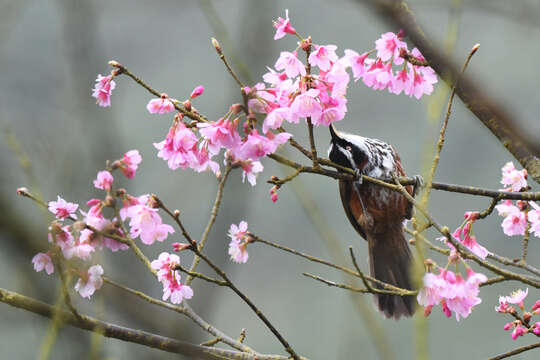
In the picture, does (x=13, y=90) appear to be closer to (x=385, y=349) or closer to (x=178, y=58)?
(x=385, y=349)

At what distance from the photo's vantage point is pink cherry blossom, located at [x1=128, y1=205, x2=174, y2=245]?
6.52 ft

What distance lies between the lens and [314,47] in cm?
213

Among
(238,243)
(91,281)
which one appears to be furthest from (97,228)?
(238,243)

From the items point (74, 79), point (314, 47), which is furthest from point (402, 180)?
point (74, 79)

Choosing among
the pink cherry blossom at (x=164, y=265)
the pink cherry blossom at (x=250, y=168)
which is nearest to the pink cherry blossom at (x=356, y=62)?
the pink cherry blossom at (x=250, y=168)

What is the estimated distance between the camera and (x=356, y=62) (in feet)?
7.30

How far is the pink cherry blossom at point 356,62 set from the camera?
221 cm

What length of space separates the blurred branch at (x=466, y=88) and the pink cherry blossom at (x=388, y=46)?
124 millimetres

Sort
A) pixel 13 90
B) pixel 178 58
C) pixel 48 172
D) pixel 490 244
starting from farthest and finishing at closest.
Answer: pixel 178 58 < pixel 490 244 < pixel 13 90 < pixel 48 172

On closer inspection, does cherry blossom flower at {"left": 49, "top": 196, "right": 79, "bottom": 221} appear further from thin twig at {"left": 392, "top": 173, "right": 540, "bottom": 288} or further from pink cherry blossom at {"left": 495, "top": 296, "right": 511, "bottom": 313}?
pink cherry blossom at {"left": 495, "top": 296, "right": 511, "bottom": 313}

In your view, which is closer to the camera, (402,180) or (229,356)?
→ (229,356)

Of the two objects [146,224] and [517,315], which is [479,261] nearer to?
[517,315]

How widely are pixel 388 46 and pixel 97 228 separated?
991mm

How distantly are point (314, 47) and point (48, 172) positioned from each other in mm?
1162
